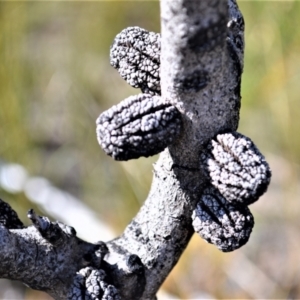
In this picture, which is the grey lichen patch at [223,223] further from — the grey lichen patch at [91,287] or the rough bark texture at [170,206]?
the grey lichen patch at [91,287]

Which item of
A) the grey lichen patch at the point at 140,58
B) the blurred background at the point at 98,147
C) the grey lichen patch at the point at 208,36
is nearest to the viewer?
the grey lichen patch at the point at 208,36

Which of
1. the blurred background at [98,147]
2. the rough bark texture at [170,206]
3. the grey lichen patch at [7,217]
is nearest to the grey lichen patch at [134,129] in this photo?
the rough bark texture at [170,206]

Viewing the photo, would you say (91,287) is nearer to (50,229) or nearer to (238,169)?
(50,229)

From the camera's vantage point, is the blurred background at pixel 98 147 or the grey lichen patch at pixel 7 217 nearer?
the grey lichen patch at pixel 7 217

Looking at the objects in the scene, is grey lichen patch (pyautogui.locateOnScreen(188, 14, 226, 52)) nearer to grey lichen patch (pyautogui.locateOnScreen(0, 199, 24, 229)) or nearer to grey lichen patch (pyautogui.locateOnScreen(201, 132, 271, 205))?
grey lichen patch (pyautogui.locateOnScreen(201, 132, 271, 205))

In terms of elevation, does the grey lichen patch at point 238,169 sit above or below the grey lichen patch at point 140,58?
below

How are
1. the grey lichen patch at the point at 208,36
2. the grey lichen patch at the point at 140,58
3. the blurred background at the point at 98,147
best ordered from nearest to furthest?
the grey lichen patch at the point at 208,36, the grey lichen patch at the point at 140,58, the blurred background at the point at 98,147
